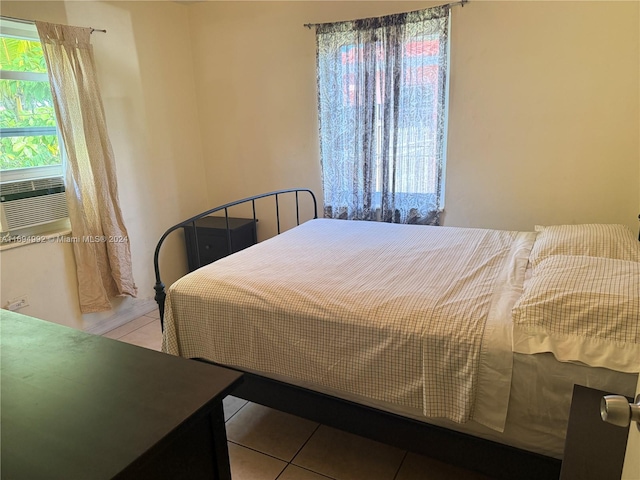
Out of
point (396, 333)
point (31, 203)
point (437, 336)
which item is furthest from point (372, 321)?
point (31, 203)

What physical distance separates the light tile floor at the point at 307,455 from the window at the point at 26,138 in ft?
5.85

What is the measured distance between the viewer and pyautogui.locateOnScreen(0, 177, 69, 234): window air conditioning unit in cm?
257

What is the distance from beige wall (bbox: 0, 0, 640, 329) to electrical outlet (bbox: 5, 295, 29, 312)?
0.03 meters

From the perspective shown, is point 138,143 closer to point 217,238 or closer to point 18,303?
point 217,238

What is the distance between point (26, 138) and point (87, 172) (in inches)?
15.0

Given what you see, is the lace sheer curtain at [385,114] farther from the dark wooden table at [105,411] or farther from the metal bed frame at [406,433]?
the dark wooden table at [105,411]

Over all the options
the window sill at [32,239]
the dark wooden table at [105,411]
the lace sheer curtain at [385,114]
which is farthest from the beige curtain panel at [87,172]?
the dark wooden table at [105,411]

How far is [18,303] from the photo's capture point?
8.49 feet

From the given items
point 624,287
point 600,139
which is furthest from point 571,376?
point 600,139

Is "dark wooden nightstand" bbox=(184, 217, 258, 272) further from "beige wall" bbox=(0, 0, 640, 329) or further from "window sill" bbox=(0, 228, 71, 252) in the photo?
"window sill" bbox=(0, 228, 71, 252)

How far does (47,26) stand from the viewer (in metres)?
2.55

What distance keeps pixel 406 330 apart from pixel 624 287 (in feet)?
2.31

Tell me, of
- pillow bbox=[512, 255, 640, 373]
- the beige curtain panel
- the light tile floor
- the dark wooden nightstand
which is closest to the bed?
pillow bbox=[512, 255, 640, 373]

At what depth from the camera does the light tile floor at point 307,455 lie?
1.77 metres
